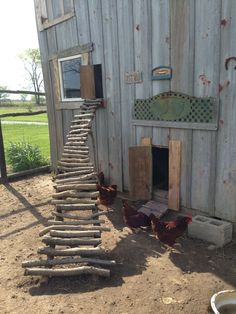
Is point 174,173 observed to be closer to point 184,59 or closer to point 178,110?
point 178,110

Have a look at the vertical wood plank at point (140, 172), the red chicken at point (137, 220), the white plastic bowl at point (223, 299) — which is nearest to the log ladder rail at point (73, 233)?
the red chicken at point (137, 220)

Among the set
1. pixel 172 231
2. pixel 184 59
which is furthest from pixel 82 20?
pixel 172 231

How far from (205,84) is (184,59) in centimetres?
56

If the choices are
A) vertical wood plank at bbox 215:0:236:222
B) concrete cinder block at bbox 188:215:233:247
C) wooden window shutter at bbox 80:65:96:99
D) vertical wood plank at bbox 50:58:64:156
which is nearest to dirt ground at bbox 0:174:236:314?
concrete cinder block at bbox 188:215:233:247

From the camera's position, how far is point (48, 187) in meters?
7.96

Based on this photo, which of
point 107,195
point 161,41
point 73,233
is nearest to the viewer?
point 73,233

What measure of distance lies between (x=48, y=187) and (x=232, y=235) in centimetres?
480

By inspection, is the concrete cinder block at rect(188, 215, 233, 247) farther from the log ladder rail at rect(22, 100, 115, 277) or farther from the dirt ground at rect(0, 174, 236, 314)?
the log ladder rail at rect(22, 100, 115, 277)

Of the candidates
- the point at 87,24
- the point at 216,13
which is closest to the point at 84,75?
the point at 87,24

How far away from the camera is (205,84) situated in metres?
4.73

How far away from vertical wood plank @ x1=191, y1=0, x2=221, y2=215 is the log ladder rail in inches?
67.3

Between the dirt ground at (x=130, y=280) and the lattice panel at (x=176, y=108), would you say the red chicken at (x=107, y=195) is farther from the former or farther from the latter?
the lattice panel at (x=176, y=108)

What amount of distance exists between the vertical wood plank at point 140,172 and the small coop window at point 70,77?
2559 millimetres

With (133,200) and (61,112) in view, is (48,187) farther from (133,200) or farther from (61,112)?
(133,200)
